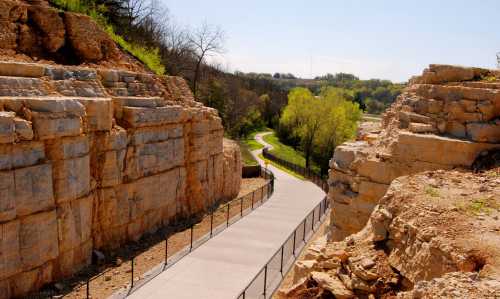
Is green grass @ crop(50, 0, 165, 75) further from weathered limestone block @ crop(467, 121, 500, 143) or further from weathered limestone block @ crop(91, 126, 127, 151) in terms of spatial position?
weathered limestone block @ crop(467, 121, 500, 143)

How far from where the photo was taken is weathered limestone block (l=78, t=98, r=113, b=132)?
1193cm

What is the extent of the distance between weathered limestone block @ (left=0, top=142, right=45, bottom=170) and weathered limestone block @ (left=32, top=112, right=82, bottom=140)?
289 mm

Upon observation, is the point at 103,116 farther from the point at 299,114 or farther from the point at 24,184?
the point at 299,114

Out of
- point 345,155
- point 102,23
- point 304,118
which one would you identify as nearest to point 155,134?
point 345,155

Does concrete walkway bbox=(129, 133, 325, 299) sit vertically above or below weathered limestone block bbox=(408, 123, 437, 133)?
below

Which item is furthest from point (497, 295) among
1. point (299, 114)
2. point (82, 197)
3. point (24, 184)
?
point (299, 114)

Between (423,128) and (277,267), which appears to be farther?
(277,267)

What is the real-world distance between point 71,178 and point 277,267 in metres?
6.16

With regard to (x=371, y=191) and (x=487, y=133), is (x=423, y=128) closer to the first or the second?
(x=487, y=133)

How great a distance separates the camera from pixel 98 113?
40.0 feet

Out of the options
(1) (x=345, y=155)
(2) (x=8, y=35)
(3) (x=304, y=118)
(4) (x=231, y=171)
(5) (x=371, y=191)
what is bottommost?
(4) (x=231, y=171)

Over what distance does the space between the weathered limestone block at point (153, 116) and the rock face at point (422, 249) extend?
26.4 ft

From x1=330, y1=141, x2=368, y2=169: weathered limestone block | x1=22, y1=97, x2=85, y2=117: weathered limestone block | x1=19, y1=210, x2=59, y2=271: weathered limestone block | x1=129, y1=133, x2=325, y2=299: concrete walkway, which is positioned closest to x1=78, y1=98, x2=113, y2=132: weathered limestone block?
x1=22, y1=97, x2=85, y2=117: weathered limestone block

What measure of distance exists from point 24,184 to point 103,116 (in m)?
3.28
